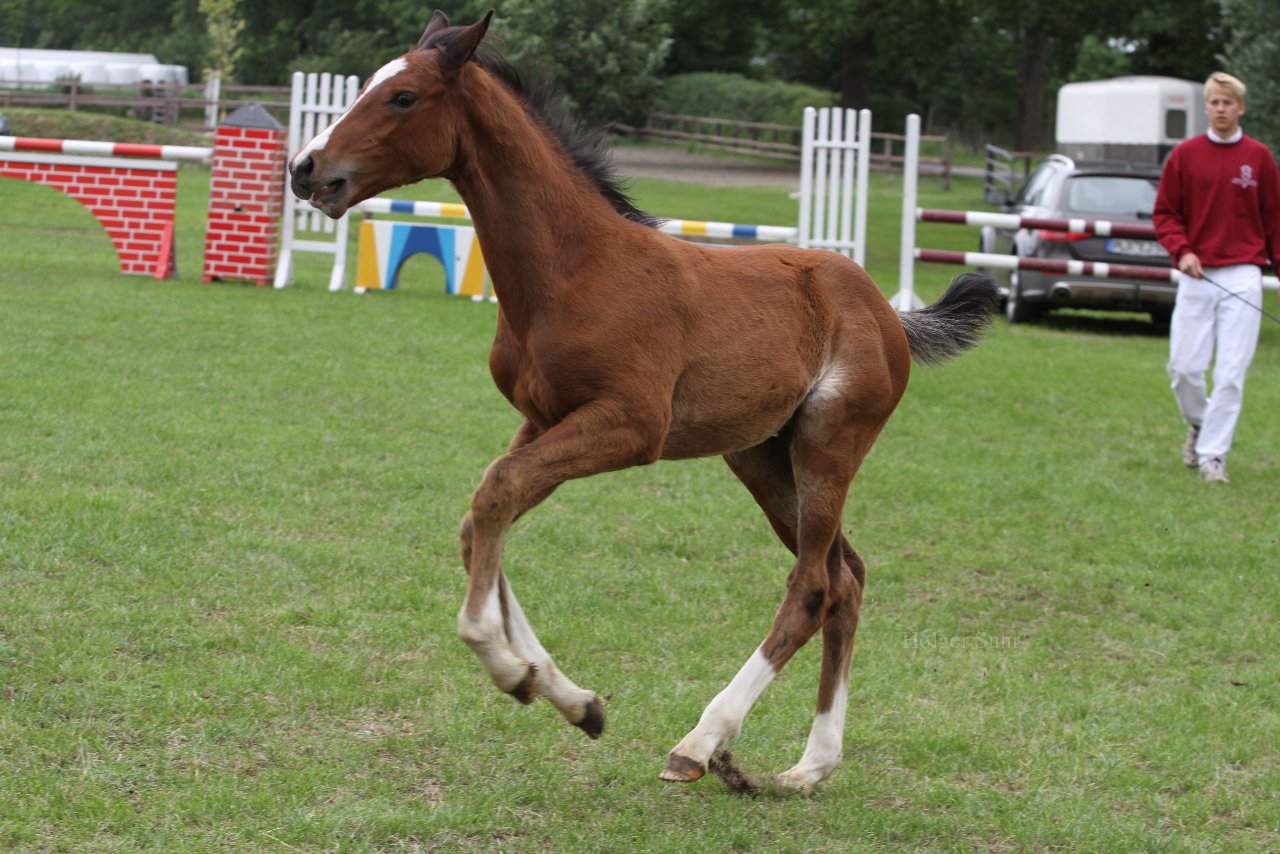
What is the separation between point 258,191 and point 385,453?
7103 millimetres

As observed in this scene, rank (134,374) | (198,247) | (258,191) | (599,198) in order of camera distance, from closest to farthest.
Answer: (599,198)
(134,374)
(258,191)
(198,247)

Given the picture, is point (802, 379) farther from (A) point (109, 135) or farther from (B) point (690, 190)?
(A) point (109, 135)

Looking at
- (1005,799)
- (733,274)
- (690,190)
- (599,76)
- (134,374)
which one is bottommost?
(1005,799)

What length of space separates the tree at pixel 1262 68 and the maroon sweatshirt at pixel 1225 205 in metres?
15.0

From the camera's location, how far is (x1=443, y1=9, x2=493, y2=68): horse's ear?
4.03m

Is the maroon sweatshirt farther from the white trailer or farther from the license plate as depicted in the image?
the white trailer

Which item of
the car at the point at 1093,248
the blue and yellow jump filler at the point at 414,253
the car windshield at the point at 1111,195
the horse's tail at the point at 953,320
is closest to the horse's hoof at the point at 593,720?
the horse's tail at the point at 953,320

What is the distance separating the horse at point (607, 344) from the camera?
4.02 metres

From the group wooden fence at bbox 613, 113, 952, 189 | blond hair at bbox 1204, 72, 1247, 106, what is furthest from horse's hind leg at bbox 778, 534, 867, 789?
wooden fence at bbox 613, 113, 952, 189

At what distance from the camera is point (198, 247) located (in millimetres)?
18312

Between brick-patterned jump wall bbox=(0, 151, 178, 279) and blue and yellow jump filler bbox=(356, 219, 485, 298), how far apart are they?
2.01 meters

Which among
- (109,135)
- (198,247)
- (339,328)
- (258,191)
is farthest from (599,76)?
(339,328)

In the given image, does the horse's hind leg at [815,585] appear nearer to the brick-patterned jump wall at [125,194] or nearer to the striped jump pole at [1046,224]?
the striped jump pole at [1046,224]

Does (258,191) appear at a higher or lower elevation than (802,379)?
higher
